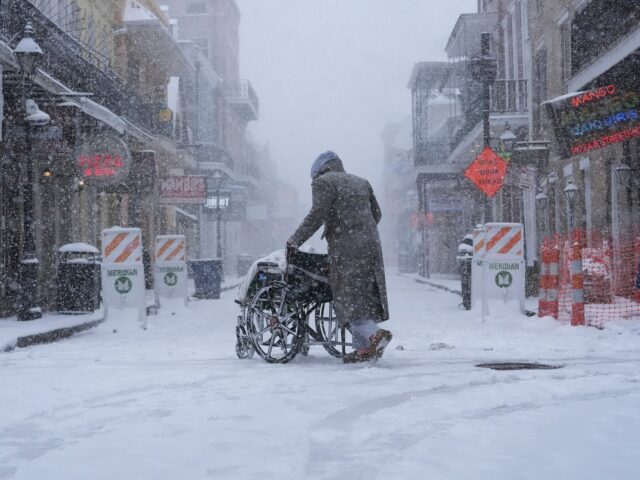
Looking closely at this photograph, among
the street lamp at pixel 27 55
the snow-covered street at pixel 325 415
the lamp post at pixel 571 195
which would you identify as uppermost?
the street lamp at pixel 27 55

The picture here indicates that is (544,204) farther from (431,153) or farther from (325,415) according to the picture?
(325,415)

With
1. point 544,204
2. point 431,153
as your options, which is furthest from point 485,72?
point 431,153

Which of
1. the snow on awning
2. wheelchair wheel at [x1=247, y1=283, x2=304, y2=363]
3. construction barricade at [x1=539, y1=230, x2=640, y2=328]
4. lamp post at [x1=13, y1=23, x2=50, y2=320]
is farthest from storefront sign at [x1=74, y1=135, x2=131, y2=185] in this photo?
the snow on awning

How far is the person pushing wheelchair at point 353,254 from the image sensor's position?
20.6ft

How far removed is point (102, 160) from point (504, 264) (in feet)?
27.6

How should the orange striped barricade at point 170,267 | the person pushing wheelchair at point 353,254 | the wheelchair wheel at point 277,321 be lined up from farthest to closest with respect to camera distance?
1. the orange striped barricade at point 170,267
2. the wheelchair wheel at point 277,321
3. the person pushing wheelchair at point 353,254

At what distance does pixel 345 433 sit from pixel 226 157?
3566 centimetres

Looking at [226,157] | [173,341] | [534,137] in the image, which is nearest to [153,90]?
[226,157]

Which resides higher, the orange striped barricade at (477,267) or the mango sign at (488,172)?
the mango sign at (488,172)

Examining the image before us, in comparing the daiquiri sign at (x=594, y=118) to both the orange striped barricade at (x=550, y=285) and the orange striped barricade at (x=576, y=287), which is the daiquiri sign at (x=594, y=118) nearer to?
the orange striped barricade at (x=550, y=285)

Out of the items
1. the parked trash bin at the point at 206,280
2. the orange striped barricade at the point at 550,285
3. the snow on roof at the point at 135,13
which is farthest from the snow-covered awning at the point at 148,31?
the orange striped barricade at the point at 550,285

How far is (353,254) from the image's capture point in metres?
6.36

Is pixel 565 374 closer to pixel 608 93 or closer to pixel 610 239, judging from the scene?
pixel 608 93

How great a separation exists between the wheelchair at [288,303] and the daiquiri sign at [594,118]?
25.9ft
